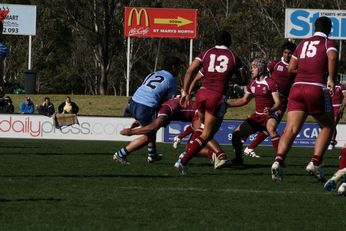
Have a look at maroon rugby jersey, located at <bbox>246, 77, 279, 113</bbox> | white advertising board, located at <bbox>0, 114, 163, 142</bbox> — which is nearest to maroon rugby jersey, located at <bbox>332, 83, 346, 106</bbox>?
maroon rugby jersey, located at <bbox>246, 77, 279, 113</bbox>

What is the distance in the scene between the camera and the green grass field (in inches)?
311

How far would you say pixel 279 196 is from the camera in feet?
Answer: 33.2

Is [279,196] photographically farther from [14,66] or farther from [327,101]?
[14,66]

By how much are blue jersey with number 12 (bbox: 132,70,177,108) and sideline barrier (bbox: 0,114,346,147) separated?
44.6 feet

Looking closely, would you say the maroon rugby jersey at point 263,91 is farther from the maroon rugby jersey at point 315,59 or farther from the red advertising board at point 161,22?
the red advertising board at point 161,22

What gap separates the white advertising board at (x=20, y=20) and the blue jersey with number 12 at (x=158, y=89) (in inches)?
1416

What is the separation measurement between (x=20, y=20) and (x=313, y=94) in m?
40.8

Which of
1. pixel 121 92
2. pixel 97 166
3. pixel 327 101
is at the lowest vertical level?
pixel 121 92

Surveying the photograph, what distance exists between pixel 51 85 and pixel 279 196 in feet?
223

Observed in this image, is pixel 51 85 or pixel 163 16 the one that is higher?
pixel 163 16

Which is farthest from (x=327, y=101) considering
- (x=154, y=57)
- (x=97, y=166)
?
(x=154, y=57)

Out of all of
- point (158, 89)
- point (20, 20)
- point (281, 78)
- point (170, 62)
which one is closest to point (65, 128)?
point (281, 78)

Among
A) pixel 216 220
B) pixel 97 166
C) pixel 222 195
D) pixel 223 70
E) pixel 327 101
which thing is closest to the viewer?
pixel 216 220

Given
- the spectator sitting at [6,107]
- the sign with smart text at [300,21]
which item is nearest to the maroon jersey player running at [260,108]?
the spectator sitting at [6,107]
